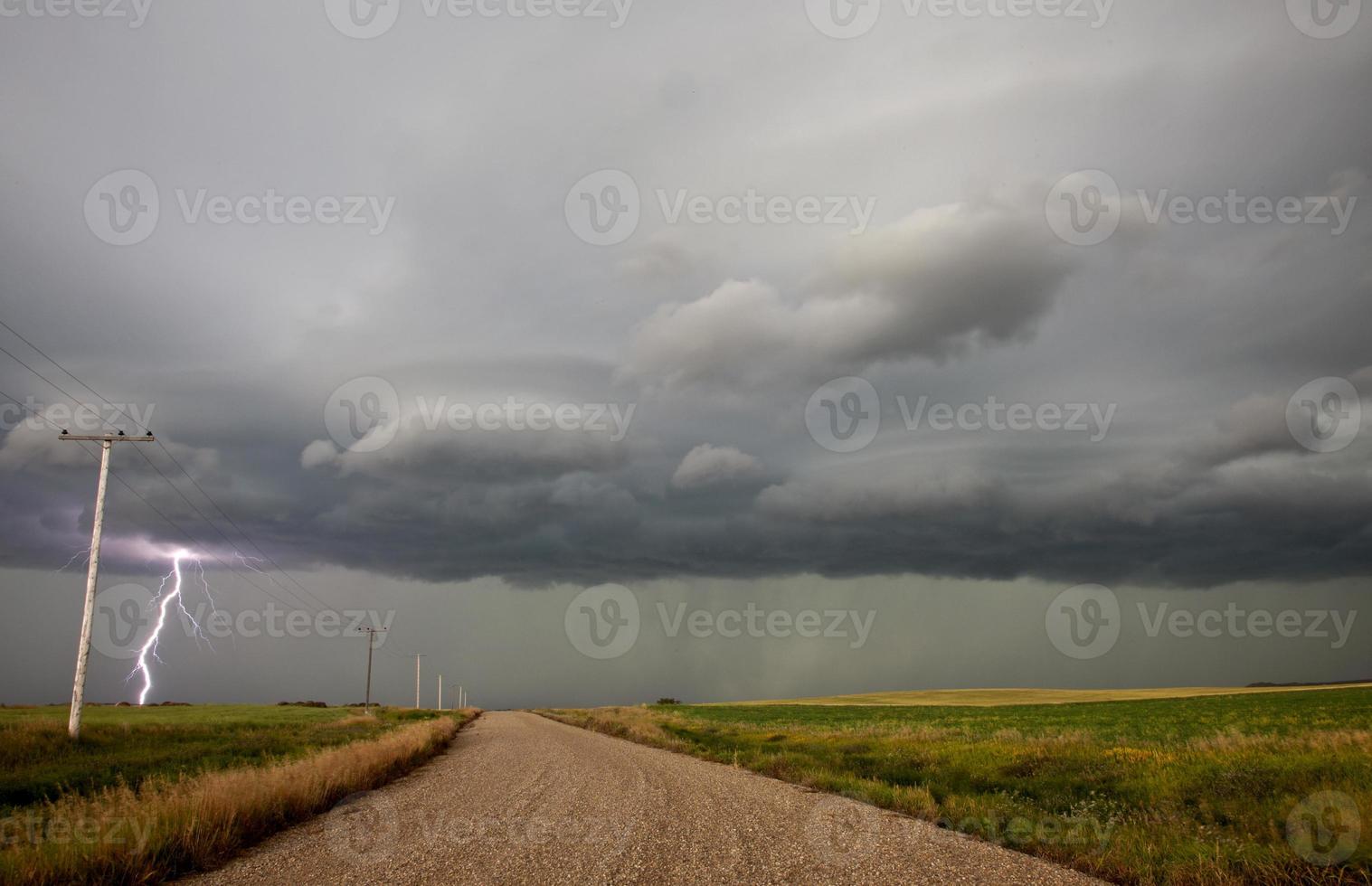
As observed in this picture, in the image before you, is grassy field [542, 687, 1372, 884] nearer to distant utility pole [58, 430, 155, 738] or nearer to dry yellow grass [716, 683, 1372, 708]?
distant utility pole [58, 430, 155, 738]

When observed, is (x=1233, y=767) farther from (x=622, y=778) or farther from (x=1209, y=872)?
(x=622, y=778)

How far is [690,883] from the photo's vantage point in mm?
8258

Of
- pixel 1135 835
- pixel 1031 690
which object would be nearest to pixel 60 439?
pixel 1135 835

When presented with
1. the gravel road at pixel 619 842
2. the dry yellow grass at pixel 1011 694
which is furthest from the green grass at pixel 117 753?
the dry yellow grass at pixel 1011 694

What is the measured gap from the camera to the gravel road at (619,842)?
867 centimetres

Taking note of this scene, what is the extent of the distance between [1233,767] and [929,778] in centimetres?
646

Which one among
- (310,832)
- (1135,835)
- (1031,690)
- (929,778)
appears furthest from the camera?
(1031,690)
